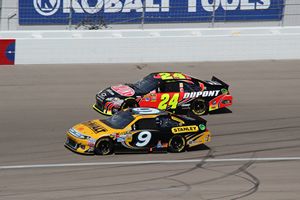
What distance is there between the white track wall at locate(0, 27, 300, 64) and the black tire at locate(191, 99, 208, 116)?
6.60 meters

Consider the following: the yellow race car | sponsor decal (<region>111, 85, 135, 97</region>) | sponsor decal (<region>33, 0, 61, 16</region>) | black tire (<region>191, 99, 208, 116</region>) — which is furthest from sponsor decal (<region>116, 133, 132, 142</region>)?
sponsor decal (<region>33, 0, 61, 16</region>)

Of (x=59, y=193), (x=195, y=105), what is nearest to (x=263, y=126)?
(x=195, y=105)

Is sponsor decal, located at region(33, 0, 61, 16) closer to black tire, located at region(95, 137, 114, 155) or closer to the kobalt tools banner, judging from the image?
the kobalt tools banner

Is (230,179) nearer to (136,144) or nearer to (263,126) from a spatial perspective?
(136,144)

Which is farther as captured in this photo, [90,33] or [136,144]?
[90,33]

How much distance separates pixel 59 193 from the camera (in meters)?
14.0

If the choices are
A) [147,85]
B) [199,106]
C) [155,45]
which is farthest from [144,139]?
[155,45]

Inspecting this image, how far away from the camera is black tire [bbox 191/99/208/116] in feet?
68.3

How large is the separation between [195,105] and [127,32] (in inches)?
297

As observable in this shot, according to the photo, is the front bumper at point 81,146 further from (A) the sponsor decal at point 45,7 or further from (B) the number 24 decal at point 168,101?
(A) the sponsor decal at point 45,7

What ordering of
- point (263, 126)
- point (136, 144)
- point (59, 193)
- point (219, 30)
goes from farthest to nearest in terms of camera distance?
point (219, 30), point (263, 126), point (136, 144), point (59, 193)

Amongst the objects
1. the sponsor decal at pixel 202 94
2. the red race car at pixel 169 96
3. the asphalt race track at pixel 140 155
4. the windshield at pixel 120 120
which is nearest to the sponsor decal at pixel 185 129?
the asphalt race track at pixel 140 155

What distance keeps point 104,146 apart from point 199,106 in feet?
15.6

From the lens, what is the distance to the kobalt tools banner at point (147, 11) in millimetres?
30297
